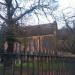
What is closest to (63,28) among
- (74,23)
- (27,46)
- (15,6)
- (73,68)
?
(74,23)

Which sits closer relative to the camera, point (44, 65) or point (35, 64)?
point (35, 64)

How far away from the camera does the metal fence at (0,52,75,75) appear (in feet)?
15.3

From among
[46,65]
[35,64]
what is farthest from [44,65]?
[35,64]

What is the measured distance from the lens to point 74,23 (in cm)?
2536

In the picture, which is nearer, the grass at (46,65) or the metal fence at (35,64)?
the metal fence at (35,64)

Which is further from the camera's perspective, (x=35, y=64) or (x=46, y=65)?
(x=46, y=65)

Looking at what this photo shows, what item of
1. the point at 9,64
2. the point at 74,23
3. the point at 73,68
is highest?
the point at 74,23

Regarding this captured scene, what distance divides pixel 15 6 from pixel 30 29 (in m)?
2.69

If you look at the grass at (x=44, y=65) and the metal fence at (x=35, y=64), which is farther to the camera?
the grass at (x=44, y=65)

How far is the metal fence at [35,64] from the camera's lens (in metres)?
4.67

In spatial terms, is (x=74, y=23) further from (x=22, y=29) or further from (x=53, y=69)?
(x=53, y=69)

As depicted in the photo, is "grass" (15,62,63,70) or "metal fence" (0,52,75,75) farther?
"grass" (15,62,63,70)

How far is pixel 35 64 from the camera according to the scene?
5.63 meters

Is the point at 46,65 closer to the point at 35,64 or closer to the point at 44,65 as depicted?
the point at 44,65
